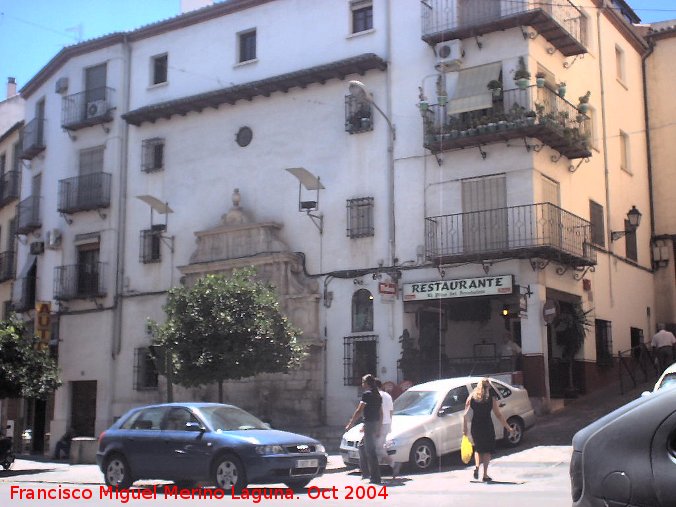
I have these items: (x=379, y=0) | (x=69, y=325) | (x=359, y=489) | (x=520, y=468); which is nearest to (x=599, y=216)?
(x=379, y=0)

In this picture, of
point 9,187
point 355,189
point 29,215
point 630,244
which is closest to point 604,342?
point 630,244

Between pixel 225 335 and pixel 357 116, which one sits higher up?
pixel 357 116

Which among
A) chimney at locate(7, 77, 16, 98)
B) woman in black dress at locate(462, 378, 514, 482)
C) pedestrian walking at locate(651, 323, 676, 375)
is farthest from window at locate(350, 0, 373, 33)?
chimney at locate(7, 77, 16, 98)

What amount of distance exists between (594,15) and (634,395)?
11.5 metres

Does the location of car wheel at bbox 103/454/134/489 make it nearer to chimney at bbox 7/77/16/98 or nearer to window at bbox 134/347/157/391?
window at bbox 134/347/157/391

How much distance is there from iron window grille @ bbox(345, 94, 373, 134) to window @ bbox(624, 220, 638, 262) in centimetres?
862

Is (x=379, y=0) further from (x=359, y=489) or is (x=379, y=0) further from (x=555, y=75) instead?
(x=359, y=489)

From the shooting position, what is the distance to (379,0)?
24.5m

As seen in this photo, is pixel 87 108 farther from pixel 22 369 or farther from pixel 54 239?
pixel 22 369

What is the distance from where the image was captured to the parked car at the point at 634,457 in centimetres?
371

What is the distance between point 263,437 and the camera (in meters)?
13.1

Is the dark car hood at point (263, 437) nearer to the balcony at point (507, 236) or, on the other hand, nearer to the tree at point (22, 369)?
the balcony at point (507, 236)

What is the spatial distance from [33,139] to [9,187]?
4456mm

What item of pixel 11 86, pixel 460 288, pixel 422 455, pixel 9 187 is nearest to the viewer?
pixel 422 455
